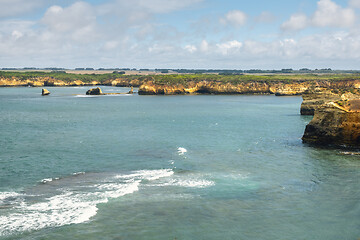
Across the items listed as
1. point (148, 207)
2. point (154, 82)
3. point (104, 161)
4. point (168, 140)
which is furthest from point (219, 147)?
point (154, 82)

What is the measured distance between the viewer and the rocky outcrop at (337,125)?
4269 cm

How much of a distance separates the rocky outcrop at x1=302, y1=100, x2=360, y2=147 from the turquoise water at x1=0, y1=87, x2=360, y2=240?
9.41 ft

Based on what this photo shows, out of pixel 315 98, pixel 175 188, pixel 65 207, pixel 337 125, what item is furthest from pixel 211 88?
pixel 65 207

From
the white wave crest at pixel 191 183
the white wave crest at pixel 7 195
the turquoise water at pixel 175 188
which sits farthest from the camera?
the white wave crest at pixel 191 183

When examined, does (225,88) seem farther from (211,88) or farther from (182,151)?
(182,151)

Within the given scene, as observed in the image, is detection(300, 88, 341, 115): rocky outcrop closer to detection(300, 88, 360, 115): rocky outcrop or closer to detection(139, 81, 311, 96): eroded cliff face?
detection(300, 88, 360, 115): rocky outcrop

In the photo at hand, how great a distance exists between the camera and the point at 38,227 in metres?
21.1

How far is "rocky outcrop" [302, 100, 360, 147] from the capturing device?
42.7m

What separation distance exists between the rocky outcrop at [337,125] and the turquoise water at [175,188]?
2.87m

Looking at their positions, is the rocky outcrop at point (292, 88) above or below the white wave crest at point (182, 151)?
above

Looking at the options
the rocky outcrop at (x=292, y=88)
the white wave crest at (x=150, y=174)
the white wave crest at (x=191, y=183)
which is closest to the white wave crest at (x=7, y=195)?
the white wave crest at (x=150, y=174)

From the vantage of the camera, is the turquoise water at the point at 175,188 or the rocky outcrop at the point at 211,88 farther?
the rocky outcrop at the point at 211,88

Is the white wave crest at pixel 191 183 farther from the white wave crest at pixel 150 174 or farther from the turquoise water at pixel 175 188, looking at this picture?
the white wave crest at pixel 150 174

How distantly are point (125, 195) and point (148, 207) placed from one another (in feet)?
9.42
